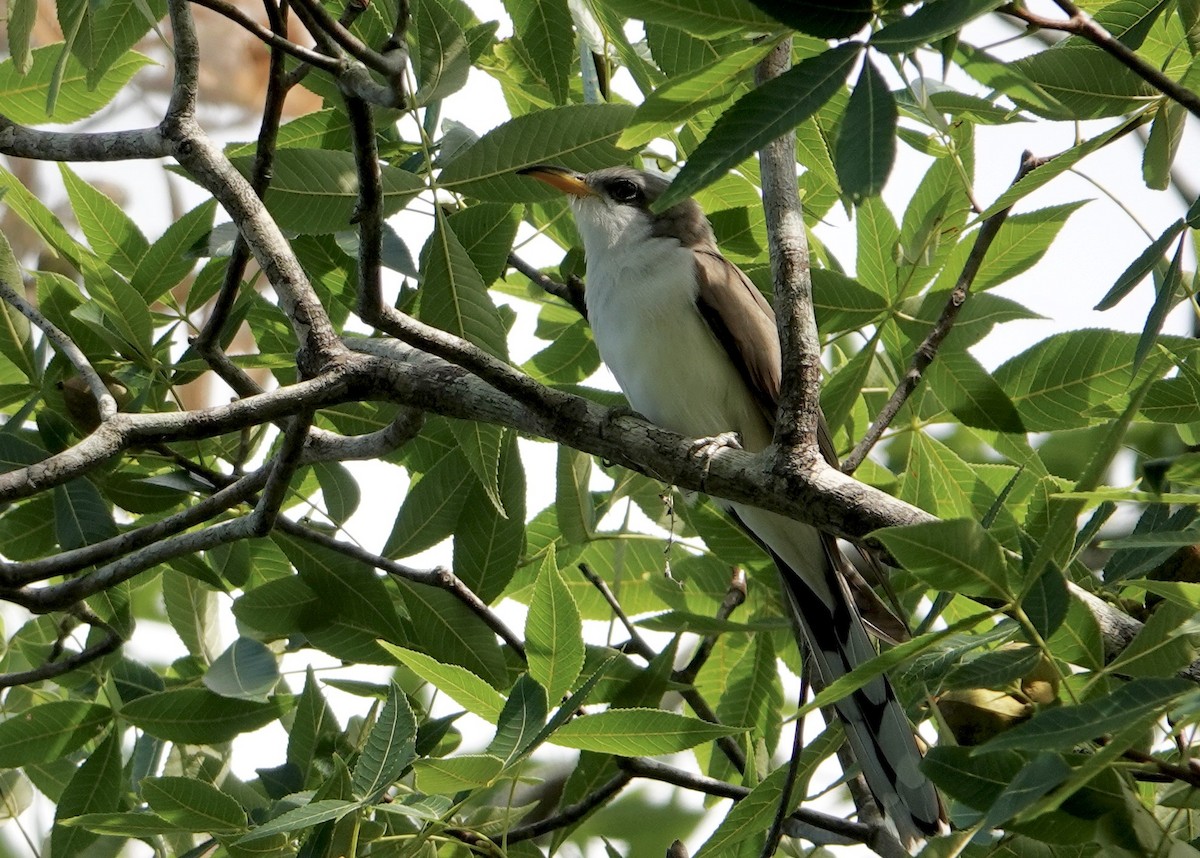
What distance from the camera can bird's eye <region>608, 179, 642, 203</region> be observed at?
16.5 ft

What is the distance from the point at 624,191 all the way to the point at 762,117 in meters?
3.39

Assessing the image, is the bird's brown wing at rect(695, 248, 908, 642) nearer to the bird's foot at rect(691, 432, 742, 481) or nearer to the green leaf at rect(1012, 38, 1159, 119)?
the bird's foot at rect(691, 432, 742, 481)

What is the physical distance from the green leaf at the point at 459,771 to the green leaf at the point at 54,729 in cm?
150

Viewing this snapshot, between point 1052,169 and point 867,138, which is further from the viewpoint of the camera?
point 1052,169

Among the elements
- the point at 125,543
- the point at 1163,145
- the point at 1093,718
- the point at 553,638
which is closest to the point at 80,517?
the point at 125,543

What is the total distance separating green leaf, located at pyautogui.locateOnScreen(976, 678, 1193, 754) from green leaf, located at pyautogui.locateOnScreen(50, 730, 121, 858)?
2.62 meters

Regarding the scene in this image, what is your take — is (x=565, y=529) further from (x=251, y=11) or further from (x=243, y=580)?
(x=251, y=11)

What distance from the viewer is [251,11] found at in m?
7.45

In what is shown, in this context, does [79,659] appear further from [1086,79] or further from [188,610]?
[1086,79]

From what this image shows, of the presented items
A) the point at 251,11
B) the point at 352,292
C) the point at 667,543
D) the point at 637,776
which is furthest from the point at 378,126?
the point at 251,11

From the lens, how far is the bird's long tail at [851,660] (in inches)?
133

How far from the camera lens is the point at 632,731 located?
8.31 feet

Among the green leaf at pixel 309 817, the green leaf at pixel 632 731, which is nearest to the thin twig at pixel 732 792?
the green leaf at pixel 632 731

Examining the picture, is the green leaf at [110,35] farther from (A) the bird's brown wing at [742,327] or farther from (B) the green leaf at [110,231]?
(A) the bird's brown wing at [742,327]
